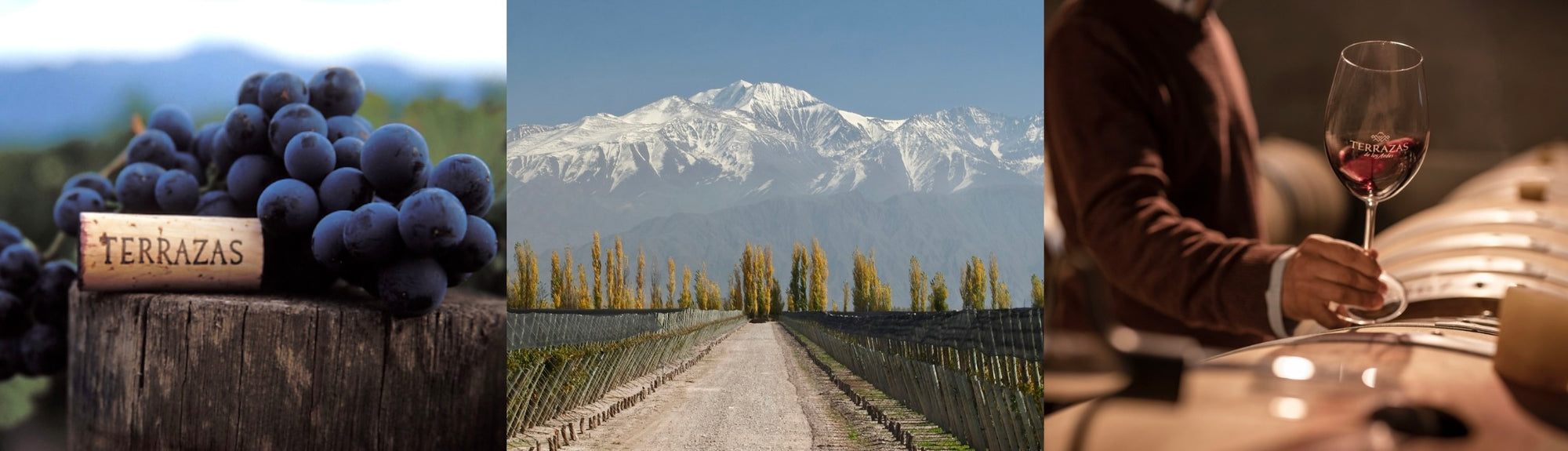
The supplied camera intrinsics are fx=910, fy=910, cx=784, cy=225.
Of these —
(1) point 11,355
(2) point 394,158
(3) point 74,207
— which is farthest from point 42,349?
(2) point 394,158

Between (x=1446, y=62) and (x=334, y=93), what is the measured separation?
288 centimetres

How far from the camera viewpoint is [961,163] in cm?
543

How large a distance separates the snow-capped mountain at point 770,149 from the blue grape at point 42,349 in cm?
287

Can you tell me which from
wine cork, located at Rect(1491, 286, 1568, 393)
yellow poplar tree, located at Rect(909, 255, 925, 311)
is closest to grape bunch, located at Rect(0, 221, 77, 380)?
wine cork, located at Rect(1491, 286, 1568, 393)

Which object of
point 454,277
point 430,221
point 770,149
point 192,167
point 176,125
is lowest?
point 454,277

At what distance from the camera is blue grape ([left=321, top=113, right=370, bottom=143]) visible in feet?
8.54

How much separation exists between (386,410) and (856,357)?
4134 mm

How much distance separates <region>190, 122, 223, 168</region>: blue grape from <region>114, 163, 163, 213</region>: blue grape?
0.38 ft

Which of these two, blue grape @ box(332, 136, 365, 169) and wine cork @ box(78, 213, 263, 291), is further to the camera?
blue grape @ box(332, 136, 365, 169)

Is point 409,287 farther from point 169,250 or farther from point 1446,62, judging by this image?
point 1446,62

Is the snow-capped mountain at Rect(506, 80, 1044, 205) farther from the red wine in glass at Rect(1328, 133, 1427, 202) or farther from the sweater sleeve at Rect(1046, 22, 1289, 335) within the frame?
the red wine in glass at Rect(1328, 133, 1427, 202)

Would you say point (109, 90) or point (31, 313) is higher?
point (109, 90)

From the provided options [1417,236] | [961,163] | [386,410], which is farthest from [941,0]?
[386,410]

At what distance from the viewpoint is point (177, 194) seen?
8.68ft
